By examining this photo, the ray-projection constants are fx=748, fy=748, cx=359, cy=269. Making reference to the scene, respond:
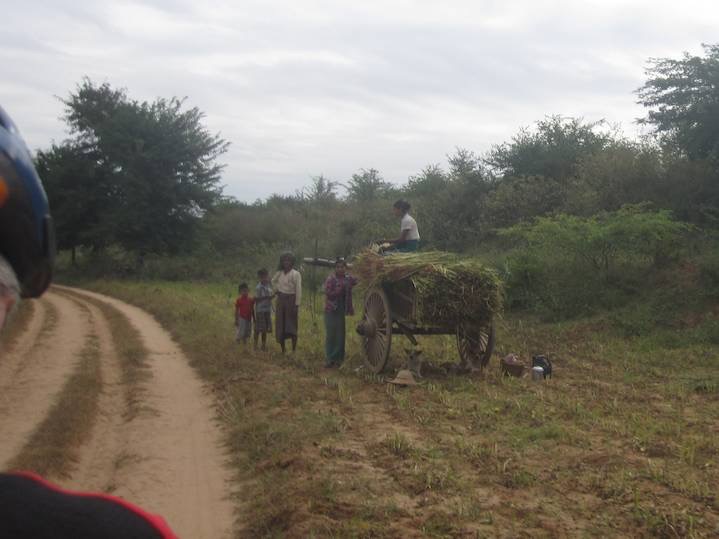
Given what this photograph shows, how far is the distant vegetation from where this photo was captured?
52.1 feet

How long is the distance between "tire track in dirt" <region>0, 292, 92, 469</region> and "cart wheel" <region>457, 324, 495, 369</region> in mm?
5330

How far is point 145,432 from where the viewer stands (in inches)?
303

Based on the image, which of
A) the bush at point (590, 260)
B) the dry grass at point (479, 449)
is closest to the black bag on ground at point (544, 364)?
the dry grass at point (479, 449)

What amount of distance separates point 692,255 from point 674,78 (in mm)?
4676

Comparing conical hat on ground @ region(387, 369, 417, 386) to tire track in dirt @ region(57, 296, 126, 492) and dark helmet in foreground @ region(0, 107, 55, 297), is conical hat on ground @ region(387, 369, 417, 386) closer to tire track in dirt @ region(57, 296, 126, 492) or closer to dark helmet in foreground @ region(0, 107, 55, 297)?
tire track in dirt @ region(57, 296, 126, 492)

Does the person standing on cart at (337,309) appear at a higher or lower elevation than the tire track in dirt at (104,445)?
higher

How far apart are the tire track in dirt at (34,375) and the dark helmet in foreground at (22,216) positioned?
19.3 feet

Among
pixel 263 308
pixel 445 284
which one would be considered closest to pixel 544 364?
pixel 445 284

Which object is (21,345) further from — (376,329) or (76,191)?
(76,191)

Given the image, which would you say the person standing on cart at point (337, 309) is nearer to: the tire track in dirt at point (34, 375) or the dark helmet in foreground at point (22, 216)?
the tire track in dirt at point (34, 375)

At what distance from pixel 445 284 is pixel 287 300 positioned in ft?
10.9

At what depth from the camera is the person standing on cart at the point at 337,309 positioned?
1120 cm

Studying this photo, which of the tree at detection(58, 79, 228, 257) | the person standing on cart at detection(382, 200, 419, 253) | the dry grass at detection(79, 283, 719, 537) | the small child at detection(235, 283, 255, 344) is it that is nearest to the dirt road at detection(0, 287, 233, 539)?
the dry grass at detection(79, 283, 719, 537)

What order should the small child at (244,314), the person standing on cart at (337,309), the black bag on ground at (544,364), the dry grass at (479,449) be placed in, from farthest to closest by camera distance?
the small child at (244,314), the person standing on cart at (337,309), the black bag on ground at (544,364), the dry grass at (479,449)
